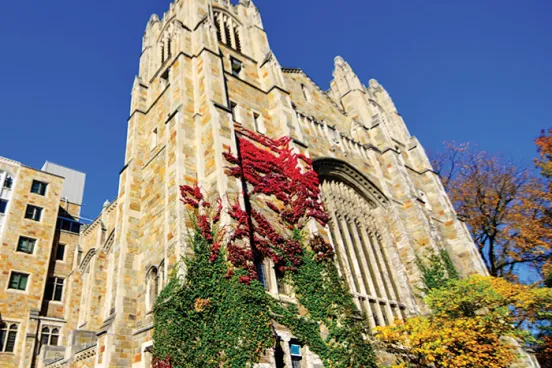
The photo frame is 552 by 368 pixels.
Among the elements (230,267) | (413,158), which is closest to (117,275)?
(230,267)

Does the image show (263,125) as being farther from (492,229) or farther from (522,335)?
(492,229)

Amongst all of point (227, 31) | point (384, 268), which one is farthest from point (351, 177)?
point (227, 31)

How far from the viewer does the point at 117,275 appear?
15.0m

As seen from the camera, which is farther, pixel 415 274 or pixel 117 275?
pixel 415 274

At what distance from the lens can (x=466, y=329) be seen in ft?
41.2

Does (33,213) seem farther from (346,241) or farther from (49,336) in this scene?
(346,241)

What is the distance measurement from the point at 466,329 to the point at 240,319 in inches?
288

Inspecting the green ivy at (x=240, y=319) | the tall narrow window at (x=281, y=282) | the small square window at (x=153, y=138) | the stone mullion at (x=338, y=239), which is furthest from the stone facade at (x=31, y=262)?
the stone mullion at (x=338, y=239)

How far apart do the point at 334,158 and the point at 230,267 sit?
421 inches

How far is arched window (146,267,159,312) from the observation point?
13602mm

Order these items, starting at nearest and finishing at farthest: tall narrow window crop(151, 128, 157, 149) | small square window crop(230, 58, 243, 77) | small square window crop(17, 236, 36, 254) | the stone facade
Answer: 1. tall narrow window crop(151, 128, 157, 149)
2. small square window crop(230, 58, 243, 77)
3. the stone facade
4. small square window crop(17, 236, 36, 254)

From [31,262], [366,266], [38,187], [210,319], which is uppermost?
[38,187]

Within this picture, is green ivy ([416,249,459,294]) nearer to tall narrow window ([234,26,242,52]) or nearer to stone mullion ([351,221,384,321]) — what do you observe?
stone mullion ([351,221,384,321])

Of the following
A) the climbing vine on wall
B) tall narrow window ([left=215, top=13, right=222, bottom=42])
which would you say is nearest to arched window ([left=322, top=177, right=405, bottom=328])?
the climbing vine on wall
